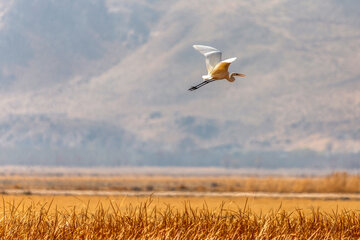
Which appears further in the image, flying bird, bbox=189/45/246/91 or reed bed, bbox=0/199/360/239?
reed bed, bbox=0/199/360/239

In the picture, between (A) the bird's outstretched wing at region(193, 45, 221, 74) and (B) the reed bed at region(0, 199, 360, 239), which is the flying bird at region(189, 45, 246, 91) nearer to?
(A) the bird's outstretched wing at region(193, 45, 221, 74)

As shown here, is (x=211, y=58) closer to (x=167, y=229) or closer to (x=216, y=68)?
(x=216, y=68)

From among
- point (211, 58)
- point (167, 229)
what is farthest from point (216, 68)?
point (167, 229)

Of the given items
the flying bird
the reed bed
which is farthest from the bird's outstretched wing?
the reed bed

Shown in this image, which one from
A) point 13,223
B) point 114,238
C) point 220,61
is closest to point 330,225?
point 114,238

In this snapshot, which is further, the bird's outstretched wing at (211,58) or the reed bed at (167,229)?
the reed bed at (167,229)

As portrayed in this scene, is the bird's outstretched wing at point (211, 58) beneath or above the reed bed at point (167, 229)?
above

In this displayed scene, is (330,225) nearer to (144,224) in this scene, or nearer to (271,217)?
(271,217)

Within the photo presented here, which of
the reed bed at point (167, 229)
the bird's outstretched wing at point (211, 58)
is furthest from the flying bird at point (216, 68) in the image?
the reed bed at point (167, 229)

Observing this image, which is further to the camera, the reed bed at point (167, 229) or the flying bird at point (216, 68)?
the reed bed at point (167, 229)

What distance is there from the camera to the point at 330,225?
15.3m

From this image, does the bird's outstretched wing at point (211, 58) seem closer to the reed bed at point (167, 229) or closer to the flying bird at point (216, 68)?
the flying bird at point (216, 68)

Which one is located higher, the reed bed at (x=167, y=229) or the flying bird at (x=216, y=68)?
the flying bird at (x=216, y=68)

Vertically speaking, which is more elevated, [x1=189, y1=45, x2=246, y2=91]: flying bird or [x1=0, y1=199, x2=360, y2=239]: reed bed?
[x1=189, y1=45, x2=246, y2=91]: flying bird
